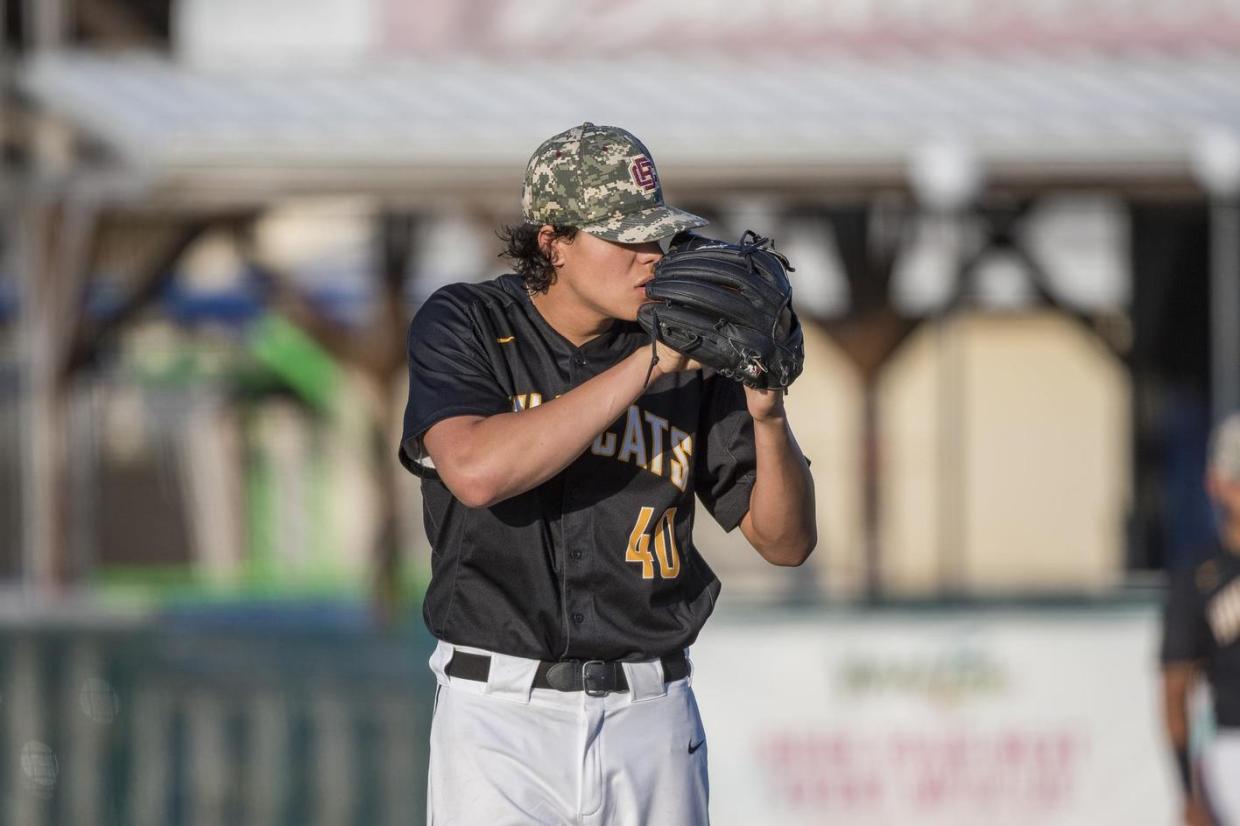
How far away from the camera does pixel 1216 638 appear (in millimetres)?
6090

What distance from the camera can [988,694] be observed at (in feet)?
24.4

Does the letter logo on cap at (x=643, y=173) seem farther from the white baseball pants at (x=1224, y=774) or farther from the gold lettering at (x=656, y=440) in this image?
the white baseball pants at (x=1224, y=774)

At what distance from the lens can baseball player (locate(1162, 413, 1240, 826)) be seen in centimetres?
605

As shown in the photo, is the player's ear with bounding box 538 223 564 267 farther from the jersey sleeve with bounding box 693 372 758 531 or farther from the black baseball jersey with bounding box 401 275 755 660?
the jersey sleeve with bounding box 693 372 758 531

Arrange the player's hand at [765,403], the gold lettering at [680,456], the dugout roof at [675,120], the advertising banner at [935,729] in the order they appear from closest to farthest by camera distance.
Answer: the player's hand at [765,403] → the gold lettering at [680,456] → the advertising banner at [935,729] → the dugout roof at [675,120]

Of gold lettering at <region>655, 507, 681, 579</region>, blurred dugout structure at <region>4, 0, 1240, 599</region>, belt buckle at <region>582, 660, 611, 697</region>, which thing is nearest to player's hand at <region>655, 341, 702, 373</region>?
gold lettering at <region>655, 507, 681, 579</region>

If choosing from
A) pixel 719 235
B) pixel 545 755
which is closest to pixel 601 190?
→ pixel 545 755

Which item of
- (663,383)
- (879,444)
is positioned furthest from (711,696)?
(879,444)

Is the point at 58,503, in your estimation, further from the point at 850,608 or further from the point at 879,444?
the point at 879,444

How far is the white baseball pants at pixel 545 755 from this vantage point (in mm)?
3111

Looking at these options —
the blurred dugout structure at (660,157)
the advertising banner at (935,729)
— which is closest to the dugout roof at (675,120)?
the blurred dugout structure at (660,157)

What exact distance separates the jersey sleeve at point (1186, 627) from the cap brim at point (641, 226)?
3.64 meters

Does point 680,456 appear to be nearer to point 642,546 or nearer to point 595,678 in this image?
point 642,546

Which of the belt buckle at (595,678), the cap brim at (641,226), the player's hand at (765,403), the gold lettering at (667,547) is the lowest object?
the belt buckle at (595,678)
